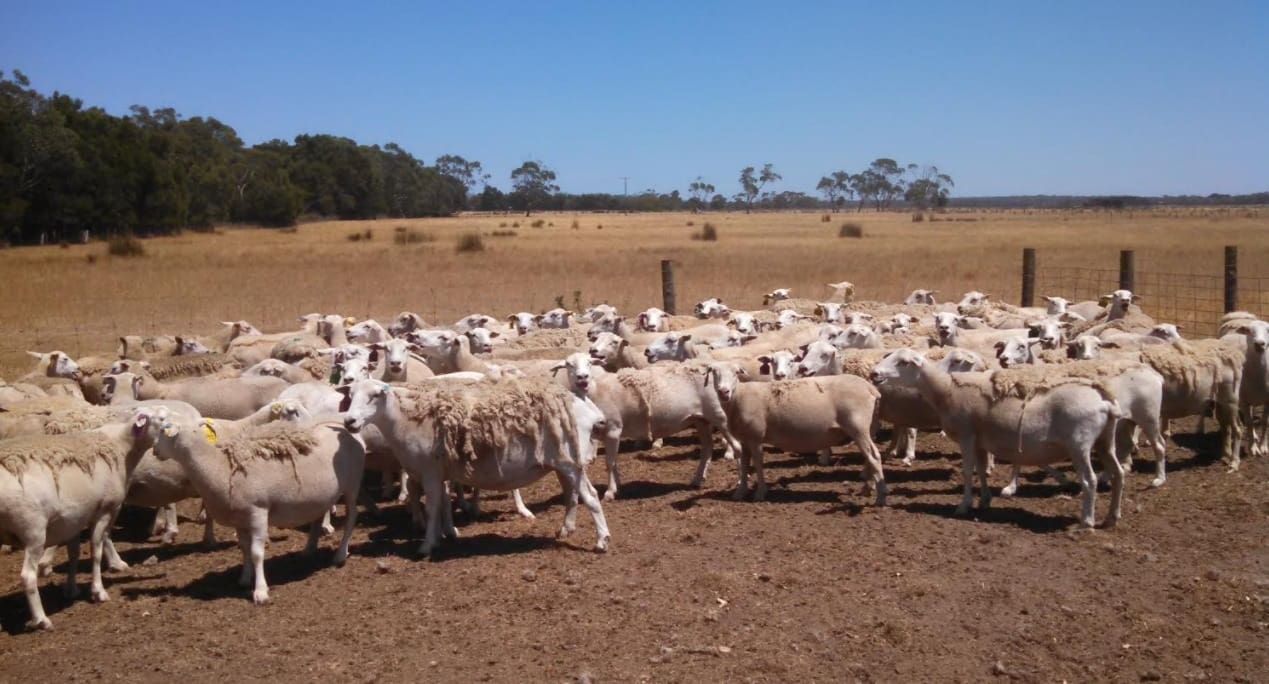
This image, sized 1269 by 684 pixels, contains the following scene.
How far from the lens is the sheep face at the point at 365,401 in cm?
939

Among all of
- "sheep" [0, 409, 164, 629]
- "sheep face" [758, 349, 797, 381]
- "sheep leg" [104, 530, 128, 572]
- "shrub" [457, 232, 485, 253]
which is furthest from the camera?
"shrub" [457, 232, 485, 253]

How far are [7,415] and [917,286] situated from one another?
28.0 metres

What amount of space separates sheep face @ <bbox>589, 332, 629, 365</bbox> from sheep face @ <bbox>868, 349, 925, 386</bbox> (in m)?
3.79

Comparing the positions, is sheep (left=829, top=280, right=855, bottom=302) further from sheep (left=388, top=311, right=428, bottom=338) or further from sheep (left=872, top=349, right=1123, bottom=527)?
sheep (left=872, top=349, right=1123, bottom=527)

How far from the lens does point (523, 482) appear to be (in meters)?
9.87

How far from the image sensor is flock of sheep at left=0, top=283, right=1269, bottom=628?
873 centimetres

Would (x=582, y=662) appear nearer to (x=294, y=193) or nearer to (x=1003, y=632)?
(x=1003, y=632)

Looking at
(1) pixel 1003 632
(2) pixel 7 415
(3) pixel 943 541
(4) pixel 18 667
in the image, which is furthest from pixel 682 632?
(2) pixel 7 415

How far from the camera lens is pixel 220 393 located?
40.6 feet

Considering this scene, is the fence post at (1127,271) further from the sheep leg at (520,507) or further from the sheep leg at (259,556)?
the sheep leg at (259,556)

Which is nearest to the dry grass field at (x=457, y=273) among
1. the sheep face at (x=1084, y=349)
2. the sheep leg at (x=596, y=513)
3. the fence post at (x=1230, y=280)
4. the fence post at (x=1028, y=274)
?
the fence post at (x=1028, y=274)

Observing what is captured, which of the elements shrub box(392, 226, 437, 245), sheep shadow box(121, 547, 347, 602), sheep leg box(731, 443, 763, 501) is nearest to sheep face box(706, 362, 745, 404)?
sheep leg box(731, 443, 763, 501)

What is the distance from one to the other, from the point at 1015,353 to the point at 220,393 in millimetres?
9870

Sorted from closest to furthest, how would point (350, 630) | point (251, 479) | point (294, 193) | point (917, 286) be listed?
point (350, 630), point (251, 479), point (917, 286), point (294, 193)
